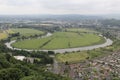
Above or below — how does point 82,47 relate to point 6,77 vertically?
below

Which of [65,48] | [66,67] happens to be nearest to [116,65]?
[66,67]

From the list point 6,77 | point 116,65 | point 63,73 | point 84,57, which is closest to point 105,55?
point 84,57

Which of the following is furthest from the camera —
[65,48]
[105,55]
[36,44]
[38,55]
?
[36,44]

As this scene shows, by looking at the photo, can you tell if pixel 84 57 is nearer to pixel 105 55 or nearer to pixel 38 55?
pixel 105 55

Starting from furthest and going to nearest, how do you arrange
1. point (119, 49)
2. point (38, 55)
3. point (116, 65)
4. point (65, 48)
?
point (65, 48) → point (119, 49) → point (38, 55) → point (116, 65)

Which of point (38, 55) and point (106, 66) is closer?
point (106, 66)

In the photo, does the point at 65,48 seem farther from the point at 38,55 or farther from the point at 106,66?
the point at 106,66
